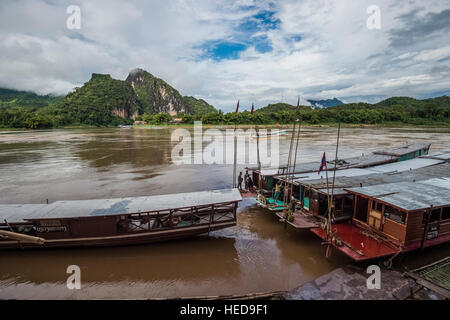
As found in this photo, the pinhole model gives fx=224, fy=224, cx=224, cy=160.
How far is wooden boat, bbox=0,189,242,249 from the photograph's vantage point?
9.66 m

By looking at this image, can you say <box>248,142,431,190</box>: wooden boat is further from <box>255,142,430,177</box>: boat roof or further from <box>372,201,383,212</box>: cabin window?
<box>372,201,383,212</box>: cabin window

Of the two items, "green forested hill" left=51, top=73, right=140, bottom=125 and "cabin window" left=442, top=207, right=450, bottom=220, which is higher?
"green forested hill" left=51, top=73, right=140, bottom=125

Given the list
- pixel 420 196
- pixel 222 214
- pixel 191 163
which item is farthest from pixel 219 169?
pixel 420 196

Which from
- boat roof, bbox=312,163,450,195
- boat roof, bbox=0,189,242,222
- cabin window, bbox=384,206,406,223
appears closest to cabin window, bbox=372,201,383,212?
cabin window, bbox=384,206,406,223

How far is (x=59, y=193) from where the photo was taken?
60.5ft

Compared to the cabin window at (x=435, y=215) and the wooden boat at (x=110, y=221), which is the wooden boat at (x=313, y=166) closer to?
the wooden boat at (x=110, y=221)

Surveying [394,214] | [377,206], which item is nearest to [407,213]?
[394,214]

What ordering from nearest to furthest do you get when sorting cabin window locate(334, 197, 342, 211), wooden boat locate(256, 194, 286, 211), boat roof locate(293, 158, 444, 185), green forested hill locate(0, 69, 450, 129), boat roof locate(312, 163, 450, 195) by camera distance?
cabin window locate(334, 197, 342, 211) < boat roof locate(312, 163, 450, 195) < wooden boat locate(256, 194, 286, 211) < boat roof locate(293, 158, 444, 185) < green forested hill locate(0, 69, 450, 129)

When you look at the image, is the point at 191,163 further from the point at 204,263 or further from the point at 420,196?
the point at 420,196

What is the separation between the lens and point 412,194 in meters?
9.55

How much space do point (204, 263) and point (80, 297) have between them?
453cm

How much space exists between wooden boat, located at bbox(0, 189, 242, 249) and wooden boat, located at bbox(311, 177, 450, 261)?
17.7ft

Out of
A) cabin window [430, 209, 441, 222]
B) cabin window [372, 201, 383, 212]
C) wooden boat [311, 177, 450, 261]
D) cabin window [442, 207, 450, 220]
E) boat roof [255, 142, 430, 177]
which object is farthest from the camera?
boat roof [255, 142, 430, 177]

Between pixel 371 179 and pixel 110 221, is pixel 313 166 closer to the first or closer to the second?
pixel 371 179
